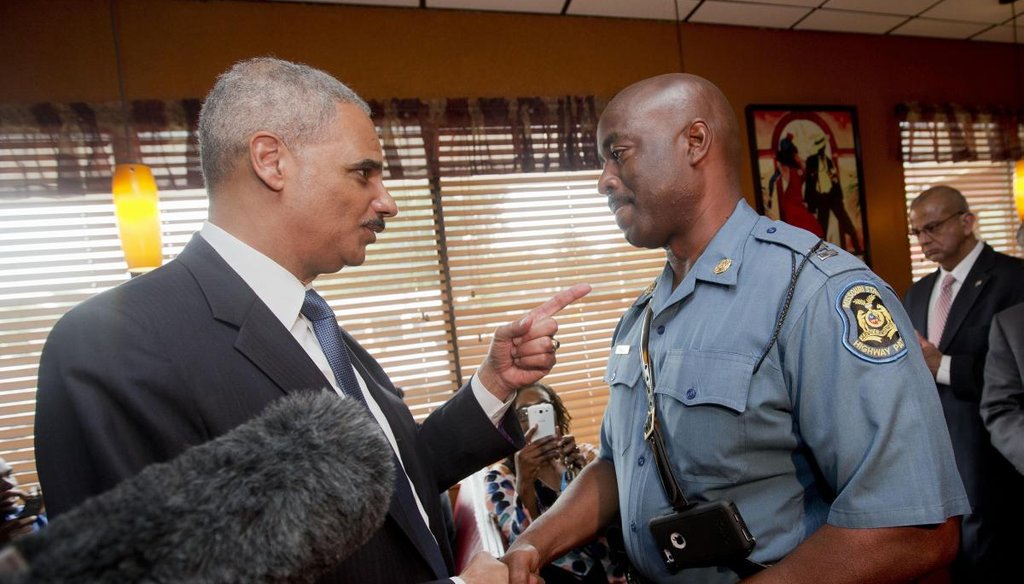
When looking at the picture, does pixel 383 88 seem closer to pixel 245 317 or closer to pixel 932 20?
pixel 245 317

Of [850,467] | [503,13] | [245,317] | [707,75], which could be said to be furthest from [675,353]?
[707,75]

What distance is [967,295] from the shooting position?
3088mm

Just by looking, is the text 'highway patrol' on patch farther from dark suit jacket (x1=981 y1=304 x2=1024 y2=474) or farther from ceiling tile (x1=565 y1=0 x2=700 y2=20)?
ceiling tile (x1=565 y1=0 x2=700 y2=20)

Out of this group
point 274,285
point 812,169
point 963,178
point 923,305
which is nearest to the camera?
point 274,285

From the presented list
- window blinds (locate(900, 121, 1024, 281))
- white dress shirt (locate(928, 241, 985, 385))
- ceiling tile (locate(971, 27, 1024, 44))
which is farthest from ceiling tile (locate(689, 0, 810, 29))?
white dress shirt (locate(928, 241, 985, 385))

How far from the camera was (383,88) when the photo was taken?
12.2 ft

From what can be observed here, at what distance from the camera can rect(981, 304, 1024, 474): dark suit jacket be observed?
231 centimetres

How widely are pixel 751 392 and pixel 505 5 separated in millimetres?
3437

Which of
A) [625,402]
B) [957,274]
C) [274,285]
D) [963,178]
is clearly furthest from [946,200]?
[274,285]

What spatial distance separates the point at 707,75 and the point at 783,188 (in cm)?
99

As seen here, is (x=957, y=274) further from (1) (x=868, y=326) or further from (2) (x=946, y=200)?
(1) (x=868, y=326)

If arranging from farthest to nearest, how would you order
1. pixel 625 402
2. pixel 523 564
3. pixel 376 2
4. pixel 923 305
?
pixel 376 2 < pixel 923 305 < pixel 625 402 < pixel 523 564

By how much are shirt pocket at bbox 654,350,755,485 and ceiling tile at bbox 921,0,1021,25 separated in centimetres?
470

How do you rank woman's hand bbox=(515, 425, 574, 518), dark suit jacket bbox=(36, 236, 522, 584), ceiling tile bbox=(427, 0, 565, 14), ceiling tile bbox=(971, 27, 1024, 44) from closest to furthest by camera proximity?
dark suit jacket bbox=(36, 236, 522, 584) < woman's hand bbox=(515, 425, 574, 518) < ceiling tile bbox=(427, 0, 565, 14) < ceiling tile bbox=(971, 27, 1024, 44)
